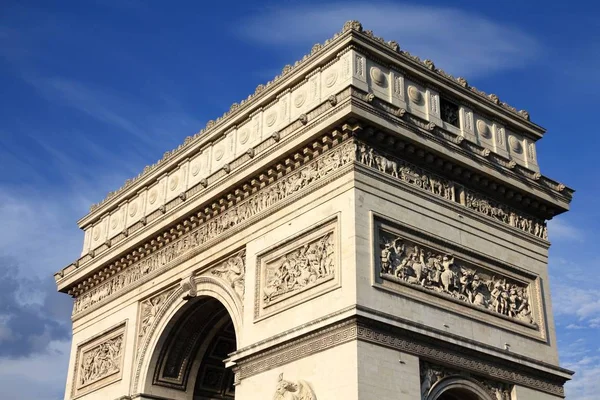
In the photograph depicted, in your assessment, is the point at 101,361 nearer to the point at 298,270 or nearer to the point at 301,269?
the point at 298,270

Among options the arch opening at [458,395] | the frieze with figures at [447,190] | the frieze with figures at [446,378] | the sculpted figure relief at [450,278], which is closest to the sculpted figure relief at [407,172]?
the frieze with figures at [447,190]

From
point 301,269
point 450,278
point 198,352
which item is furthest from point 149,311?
point 450,278

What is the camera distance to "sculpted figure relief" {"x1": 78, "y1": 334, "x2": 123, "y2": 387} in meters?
23.7

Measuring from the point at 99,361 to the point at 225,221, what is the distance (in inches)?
250

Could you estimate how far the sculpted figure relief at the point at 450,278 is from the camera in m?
17.7

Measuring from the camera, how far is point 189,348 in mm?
23203

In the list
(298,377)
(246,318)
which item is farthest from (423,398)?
(246,318)

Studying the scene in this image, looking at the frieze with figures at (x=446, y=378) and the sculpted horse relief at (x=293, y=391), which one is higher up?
the frieze with figures at (x=446, y=378)

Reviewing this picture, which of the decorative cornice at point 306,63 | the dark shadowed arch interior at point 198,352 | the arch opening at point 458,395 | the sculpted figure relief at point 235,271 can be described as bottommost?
the arch opening at point 458,395

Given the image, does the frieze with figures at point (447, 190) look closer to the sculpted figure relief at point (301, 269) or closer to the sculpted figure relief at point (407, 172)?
the sculpted figure relief at point (407, 172)

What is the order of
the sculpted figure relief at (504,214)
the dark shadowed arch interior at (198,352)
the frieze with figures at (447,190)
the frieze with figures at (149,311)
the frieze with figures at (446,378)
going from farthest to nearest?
the frieze with figures at (149,311) → the dark shadowed arch interior at (198,352) → the sculpted figure relief at (504,214) → the frieze with figures at (447,190) → the frieze with figures at (446,378)

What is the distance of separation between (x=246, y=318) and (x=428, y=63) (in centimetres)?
738

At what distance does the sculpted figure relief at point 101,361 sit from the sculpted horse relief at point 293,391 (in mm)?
7553

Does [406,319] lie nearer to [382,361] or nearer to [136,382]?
[382,361]
